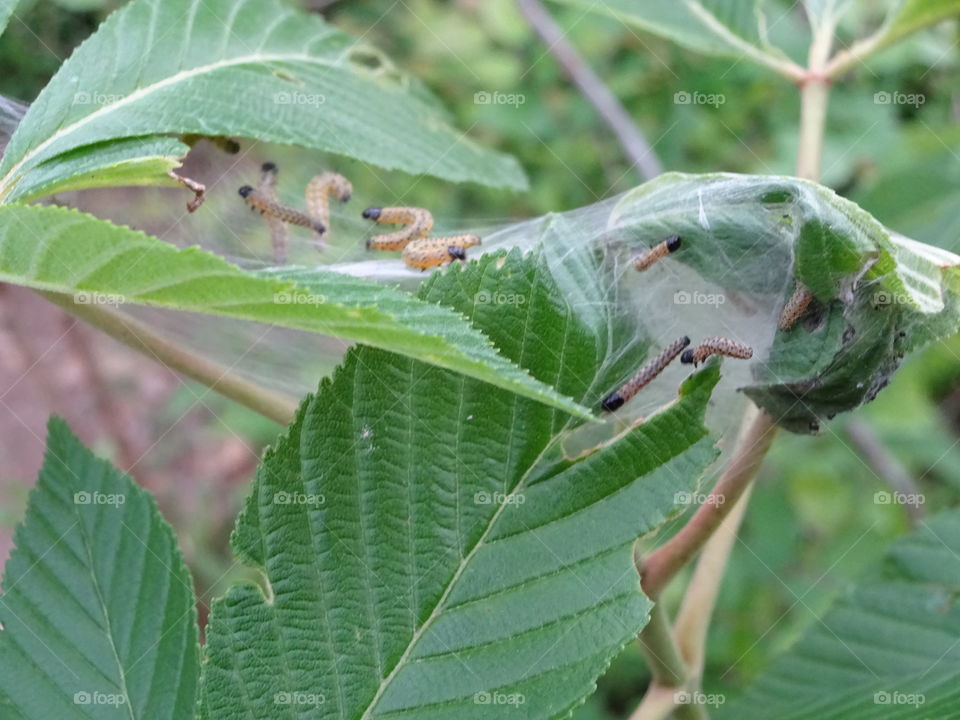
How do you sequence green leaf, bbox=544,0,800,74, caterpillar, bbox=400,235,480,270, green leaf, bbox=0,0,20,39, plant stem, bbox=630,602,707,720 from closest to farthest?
1. green leaf, bbox=0,0,20,39
2. plant stem, bbox=630,602,707,720
3. caterpillar, bbox=400,235,480,270
4. green leaf, bbox=544,0,800,74

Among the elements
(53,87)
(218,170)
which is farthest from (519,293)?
(218,170)

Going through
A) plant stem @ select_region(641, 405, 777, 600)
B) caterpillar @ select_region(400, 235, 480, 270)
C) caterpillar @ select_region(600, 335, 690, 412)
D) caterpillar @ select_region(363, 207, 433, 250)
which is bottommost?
plant stem @ select_region(641, 405, 777, 600)

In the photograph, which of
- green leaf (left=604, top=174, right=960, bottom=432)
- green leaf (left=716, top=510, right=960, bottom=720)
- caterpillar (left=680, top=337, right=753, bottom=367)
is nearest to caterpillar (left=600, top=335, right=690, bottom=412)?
caterpillar (left=680, top=337, right=753, bottom=367)

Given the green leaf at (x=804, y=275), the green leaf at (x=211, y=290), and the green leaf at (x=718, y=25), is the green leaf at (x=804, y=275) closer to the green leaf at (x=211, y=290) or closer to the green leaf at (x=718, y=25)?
the green leaf at (x=211, y=290)

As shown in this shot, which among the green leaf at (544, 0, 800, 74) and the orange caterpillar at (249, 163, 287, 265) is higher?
the green leaf at (544, 0, 800, 74)

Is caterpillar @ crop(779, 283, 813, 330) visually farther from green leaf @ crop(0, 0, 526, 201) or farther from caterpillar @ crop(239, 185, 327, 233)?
caterpillar @ crop(239, 185, 327, 233)

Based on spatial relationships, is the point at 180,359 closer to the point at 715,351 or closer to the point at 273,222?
the point at 273,222
